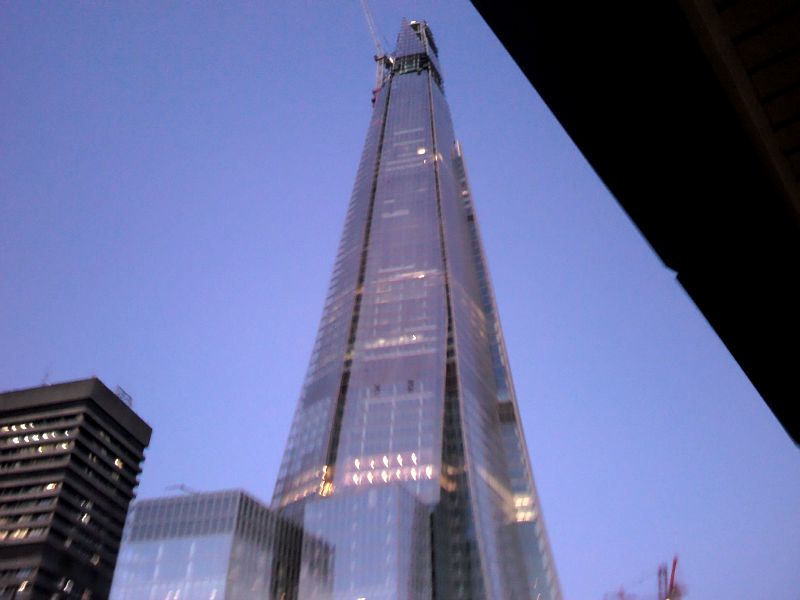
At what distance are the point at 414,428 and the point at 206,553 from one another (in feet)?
128

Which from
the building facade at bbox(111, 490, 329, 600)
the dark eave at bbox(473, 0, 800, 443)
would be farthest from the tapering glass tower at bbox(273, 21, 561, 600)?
the dark eave at bbox(473, 0, 800, 443)

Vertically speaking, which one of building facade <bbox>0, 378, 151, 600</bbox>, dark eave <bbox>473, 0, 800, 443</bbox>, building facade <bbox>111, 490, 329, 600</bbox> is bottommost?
dark eave <bbox>473, 0, 800, 443</bbox>

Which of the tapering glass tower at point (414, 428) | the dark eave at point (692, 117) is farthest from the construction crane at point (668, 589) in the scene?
the dark eave at point (692, 117)

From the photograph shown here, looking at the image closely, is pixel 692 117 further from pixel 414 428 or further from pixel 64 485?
pixel 64 485

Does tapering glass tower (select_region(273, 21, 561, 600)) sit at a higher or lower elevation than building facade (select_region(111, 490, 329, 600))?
higher

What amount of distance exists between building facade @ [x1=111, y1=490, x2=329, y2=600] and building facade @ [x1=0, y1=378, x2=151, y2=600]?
82.8ft

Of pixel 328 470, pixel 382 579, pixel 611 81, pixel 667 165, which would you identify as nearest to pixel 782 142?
pixel 667 165

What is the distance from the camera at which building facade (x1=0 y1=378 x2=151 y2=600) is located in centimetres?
11288

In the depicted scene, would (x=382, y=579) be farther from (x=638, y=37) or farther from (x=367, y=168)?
(x=367, y=168)

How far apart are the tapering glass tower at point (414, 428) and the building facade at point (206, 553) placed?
602 cm

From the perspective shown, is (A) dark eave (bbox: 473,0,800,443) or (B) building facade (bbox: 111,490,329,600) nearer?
(A) dark eave (bbox: 473,0,800,443)

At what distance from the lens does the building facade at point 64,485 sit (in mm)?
112875

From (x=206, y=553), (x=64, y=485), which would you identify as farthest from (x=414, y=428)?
(x=64, y=485)

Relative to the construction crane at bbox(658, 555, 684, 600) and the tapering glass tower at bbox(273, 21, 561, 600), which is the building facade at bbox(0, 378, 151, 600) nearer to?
the tapering glass tower at bbox(273, 21, 561, 600)
